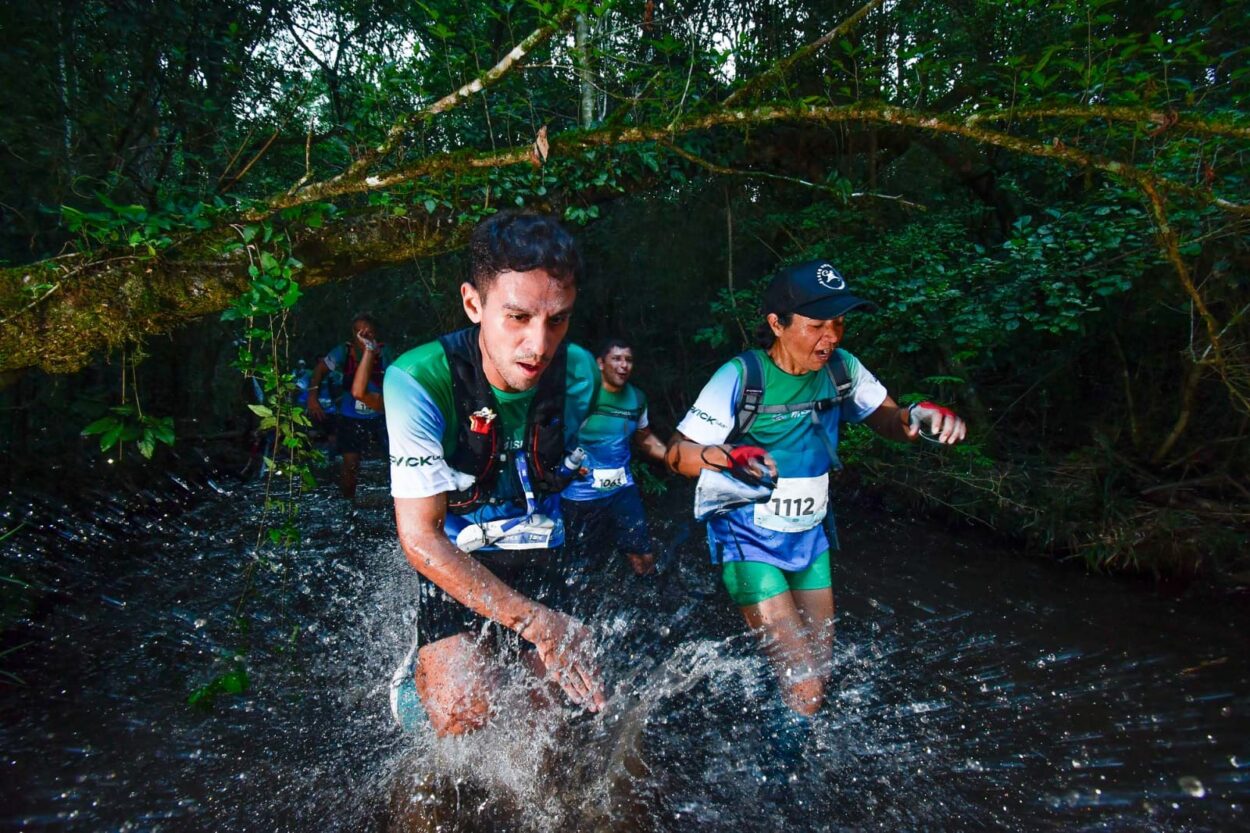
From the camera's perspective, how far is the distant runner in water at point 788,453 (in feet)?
9.50

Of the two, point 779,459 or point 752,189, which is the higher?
point 752,189

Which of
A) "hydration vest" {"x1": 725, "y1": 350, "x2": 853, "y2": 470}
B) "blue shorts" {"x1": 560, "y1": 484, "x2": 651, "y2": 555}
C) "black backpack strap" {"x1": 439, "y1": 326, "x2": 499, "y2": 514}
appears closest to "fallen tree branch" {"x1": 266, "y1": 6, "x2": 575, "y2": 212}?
"black backpack strap" {"x1": 439, "y1": 326, "x2": 499, "y2": 514}

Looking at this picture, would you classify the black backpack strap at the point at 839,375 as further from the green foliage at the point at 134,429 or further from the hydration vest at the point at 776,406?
the green foliage at the point at 134,429

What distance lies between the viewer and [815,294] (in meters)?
2.89

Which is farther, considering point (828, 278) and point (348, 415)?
point (348, 415)

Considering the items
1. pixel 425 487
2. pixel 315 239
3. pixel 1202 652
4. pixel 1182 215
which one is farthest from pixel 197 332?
pixel 1202 652

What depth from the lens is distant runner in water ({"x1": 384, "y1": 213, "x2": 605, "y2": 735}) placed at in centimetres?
215

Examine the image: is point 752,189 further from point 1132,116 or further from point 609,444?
point 1132,116

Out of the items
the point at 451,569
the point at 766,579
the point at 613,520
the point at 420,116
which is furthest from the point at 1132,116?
the point at 613,520

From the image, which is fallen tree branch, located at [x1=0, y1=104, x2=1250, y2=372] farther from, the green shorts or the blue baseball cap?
the green shorts

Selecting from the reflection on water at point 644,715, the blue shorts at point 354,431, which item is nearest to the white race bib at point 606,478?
the reflection on water at point 644,715

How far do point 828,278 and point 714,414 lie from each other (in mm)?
759

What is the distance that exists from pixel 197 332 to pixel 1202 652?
33.9ft

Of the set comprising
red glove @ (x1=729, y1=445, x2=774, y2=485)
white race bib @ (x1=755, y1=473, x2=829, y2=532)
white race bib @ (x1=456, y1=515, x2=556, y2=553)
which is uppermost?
red glove @ (x1=729, y1=445, x2=774, y2=485)
